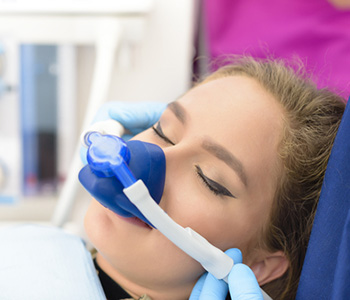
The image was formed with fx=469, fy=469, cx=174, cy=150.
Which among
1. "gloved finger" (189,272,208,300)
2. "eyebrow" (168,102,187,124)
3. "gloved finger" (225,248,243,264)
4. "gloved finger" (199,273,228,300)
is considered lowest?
"gloved finger" (189,272,208,300)

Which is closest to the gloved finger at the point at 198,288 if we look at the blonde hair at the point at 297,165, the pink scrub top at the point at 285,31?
the blonde hair at the point at 297,165

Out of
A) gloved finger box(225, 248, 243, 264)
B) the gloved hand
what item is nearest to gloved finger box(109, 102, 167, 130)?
the gloved hand

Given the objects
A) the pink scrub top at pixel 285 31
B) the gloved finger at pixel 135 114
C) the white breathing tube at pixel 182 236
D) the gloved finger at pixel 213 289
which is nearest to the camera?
the white breathing tube at pixel 182 236

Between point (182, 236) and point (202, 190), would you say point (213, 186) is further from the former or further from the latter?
point (182, 236)

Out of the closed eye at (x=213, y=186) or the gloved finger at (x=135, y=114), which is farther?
the gloved finger at (x=135, y=114)

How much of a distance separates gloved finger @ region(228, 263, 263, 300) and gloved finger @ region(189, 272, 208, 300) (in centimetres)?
8

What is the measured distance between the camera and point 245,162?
0.89 m

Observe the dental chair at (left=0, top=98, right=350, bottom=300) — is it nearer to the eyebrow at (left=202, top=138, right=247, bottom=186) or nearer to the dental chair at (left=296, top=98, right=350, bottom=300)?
the dental chair at (left=296, top=98, right=350, bottom=300)

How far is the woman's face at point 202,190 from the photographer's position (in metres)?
0.87

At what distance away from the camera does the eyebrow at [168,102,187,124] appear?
3.07 ft

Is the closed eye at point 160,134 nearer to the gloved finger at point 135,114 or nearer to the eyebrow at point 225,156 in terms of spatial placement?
the eyebrow at point 225,156

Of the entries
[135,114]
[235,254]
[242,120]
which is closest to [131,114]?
[135,114]

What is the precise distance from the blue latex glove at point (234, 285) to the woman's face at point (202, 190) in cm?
3

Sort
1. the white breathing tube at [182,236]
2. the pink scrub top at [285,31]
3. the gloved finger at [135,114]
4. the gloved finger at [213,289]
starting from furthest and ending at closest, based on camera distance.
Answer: the pink scrub top at [285,31]
the gloved finger at [135,114]
the gloved finger at [213,289]
the white breathing tube at [182,236]
